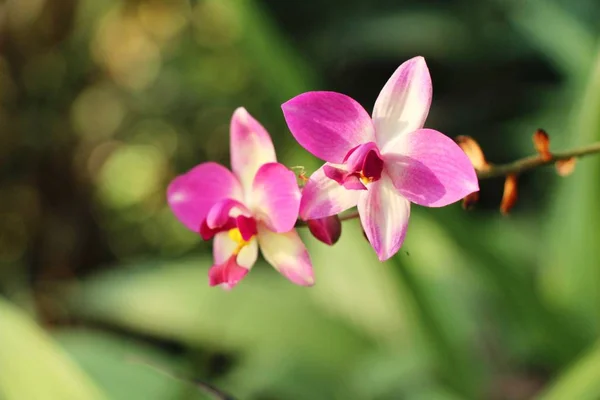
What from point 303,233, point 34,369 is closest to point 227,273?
point 34,369

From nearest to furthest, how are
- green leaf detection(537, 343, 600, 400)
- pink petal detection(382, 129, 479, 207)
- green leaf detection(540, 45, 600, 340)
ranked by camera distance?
1. pink petal detection(382, 129, 479, 207)
2. green leaf detection(537, 343, 600, 400)
3. green leaf detection(540, 45, 600, 340)

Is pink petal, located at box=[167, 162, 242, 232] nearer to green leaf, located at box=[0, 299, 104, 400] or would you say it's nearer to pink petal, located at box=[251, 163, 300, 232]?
pink petal, located at box=[251, 163, 300, 232]

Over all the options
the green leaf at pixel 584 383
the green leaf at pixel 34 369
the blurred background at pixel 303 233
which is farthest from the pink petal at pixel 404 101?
the green leaf at pixel 34 369

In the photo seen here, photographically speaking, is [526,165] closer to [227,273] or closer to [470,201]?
[470,201]

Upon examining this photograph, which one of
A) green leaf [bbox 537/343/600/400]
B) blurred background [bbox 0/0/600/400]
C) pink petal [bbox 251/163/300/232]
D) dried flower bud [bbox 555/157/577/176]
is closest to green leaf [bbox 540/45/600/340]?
blurred background [bbox 0/0/600/400]

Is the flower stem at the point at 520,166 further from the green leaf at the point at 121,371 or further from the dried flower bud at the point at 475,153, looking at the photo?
the green leaf at the point at 121,371

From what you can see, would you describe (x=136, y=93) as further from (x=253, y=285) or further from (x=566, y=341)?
(x=566, y=341)

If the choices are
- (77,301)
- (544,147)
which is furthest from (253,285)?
(544,147)
